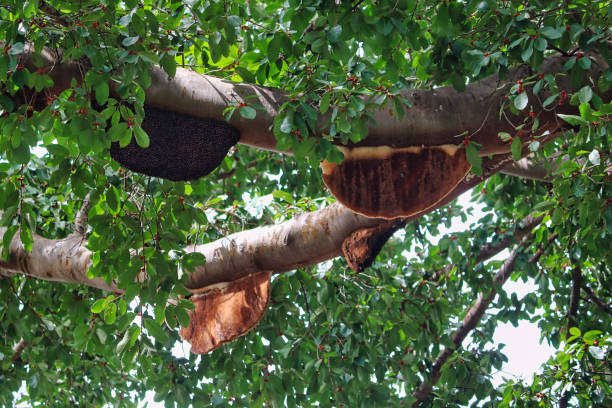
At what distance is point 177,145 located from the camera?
247 centimetres

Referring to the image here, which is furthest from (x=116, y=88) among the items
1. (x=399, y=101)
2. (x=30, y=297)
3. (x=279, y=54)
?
(x=30, y=297)

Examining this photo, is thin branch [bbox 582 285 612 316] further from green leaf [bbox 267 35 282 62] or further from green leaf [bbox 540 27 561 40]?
green leaf [bbox 267 35 282 62]

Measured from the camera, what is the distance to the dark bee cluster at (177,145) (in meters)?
2.44

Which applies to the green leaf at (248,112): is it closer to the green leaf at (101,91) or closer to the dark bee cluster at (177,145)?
the dark bee cluster at (177,145)

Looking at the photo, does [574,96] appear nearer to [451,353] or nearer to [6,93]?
[6,93]

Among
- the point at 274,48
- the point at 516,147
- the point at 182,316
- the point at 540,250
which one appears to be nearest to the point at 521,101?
the point at 516,147

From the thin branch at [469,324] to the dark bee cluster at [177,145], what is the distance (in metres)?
2.85

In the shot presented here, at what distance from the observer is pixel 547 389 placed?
3.97 meters

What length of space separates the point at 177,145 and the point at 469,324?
3261 mm

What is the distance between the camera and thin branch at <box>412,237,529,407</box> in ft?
16.0

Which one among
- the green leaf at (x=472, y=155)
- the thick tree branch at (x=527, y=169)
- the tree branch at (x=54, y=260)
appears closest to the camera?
the green leaf at (x=472, y=155)

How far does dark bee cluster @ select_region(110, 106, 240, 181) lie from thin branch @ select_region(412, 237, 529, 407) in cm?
285

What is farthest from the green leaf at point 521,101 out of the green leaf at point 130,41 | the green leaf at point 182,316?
the green leaf at point 182,316

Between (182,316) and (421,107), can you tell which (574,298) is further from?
(182,316)
